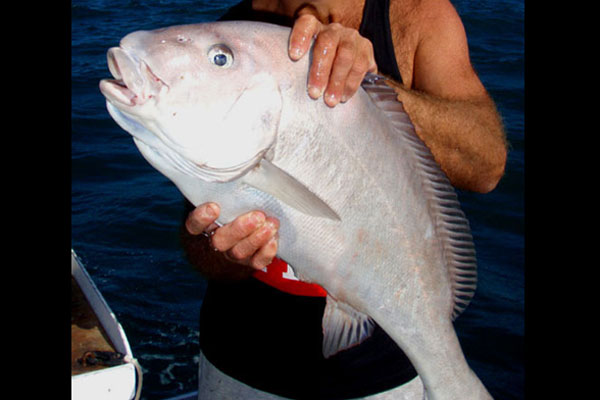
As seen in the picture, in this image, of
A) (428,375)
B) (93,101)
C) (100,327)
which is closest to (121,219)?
(100,327)

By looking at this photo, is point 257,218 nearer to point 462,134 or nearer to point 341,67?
point 341,67

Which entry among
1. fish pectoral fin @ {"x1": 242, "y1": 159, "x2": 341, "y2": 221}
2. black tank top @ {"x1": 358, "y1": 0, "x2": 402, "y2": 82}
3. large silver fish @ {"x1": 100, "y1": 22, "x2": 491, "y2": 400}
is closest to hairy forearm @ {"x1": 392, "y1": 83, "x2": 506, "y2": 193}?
black tank top @ {"x1": 358, "y1": 0, "x2": 402, "y2": 82}

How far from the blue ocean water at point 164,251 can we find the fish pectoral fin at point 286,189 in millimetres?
1604

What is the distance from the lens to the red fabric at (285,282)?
243cm

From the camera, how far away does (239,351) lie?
8.25ft

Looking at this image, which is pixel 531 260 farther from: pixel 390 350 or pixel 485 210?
pixel 390 350

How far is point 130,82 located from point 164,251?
475 centimetres

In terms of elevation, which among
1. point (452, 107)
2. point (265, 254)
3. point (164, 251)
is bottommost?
point (164, 251)

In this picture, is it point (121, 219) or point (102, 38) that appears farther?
point (102, 38)

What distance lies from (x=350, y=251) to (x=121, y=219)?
5.17m

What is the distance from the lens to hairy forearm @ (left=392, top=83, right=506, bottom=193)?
2.22 meters

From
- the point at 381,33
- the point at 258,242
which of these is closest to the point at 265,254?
the point at 258,242

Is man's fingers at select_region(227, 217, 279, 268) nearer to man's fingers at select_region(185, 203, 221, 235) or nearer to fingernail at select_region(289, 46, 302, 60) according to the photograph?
man's fingers at select_region(185, 203, 221, 235)

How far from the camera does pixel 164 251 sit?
629 cm
